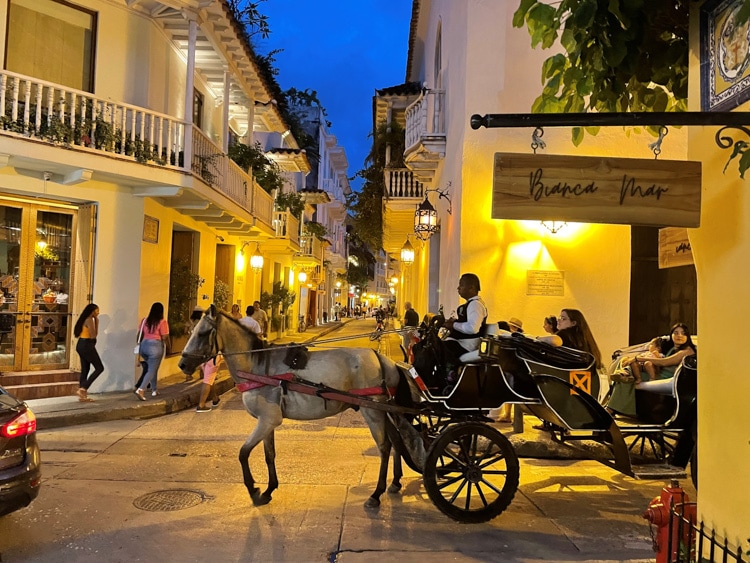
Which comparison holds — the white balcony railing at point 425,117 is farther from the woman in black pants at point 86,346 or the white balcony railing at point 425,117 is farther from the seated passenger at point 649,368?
the woman in black pants at point 86,346

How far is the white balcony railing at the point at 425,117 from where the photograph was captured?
13.1m

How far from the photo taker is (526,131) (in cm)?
1009

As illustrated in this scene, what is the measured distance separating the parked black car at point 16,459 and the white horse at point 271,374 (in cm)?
143

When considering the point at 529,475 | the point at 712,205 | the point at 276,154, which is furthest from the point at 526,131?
→ the point at 276,154

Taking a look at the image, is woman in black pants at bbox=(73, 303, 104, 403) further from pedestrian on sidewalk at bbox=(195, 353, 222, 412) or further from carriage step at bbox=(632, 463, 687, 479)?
carriage step at bbox=(632, 463, 687, 479)

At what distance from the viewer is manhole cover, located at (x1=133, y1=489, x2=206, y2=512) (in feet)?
18.5

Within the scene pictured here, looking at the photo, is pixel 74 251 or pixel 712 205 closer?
pixel 712 205

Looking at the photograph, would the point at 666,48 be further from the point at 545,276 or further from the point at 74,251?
the point at 74,251

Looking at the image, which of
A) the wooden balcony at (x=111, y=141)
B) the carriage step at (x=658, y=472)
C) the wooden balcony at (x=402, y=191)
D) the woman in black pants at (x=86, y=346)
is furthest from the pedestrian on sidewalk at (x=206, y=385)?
the wooden balcony at (x=402, y=191)

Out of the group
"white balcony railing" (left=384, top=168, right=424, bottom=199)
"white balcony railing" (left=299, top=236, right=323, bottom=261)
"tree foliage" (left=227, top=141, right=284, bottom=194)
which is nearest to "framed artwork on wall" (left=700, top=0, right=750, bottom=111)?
"white balcony railing" (left=384, top=168, right=424, bottom=199)

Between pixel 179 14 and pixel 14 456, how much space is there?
10272 mm

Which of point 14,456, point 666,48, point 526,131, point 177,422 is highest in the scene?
point 526,131

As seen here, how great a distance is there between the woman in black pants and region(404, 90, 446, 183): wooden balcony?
7309 mm

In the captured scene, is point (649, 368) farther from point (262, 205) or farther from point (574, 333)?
point (262, 205)
